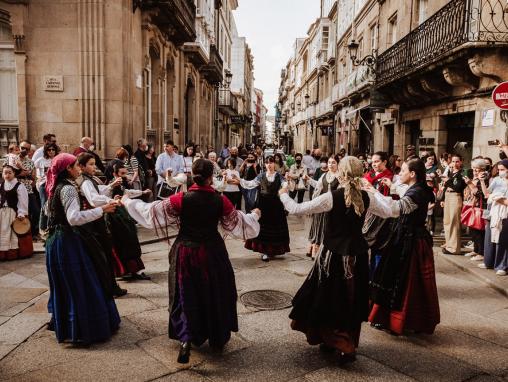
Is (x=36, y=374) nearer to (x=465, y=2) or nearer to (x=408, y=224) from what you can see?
(x=408, y=224)

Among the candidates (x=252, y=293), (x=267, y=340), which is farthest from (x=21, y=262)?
(x=267, y=340)

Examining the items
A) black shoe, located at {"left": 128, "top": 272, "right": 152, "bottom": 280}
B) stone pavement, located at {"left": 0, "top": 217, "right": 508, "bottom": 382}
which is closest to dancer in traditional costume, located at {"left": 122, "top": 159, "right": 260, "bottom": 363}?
stone pavement, located at {"left": 0, "top": 217, "right": 508, "bottom": 382}

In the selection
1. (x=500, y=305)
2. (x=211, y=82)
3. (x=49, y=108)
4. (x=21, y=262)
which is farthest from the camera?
(x=211, y=82)

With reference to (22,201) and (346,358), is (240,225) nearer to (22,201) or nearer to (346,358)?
(346,358)

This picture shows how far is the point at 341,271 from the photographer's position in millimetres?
3988

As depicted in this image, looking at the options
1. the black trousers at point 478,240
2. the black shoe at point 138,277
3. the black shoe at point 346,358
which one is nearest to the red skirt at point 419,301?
the black shoe at point 346,358

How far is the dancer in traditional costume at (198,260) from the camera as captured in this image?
3877mm

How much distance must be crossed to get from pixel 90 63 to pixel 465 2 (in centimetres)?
895

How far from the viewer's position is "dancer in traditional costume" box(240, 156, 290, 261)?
25.3 feet

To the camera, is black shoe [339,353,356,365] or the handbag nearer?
black shoe [339,353,356,365]

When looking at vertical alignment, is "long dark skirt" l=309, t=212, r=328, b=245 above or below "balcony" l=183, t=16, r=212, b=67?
below

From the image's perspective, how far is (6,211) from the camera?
7371 millimetres

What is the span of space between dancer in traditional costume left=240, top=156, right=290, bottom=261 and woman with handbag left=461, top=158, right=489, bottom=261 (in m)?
3.20

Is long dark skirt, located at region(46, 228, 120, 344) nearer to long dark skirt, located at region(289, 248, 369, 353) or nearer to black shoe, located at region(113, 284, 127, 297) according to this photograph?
black shoe, located at region(113, 284, 127, 297)
